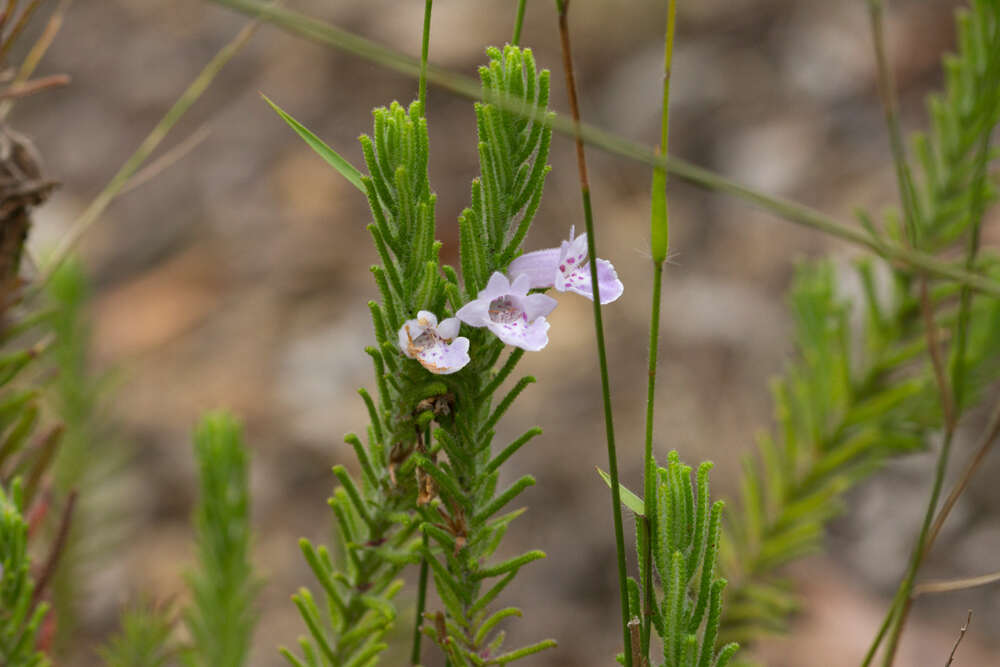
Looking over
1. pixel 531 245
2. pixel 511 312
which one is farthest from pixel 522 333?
pixel 531 245

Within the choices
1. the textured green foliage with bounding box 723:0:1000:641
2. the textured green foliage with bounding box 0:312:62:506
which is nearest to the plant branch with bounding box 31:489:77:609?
the textured green foliage with bounding box 0:312:62:506

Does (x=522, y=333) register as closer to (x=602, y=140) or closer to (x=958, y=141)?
(x=602, y=140)

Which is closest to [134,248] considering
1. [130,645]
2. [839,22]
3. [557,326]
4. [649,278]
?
[557,326]

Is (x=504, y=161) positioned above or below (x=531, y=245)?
below

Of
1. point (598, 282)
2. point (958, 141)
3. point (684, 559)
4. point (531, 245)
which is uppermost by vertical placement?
point (531, 245)

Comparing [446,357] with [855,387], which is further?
[855,387]

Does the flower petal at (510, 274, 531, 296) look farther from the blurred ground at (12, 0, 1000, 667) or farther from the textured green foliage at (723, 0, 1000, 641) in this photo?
the blurred ground at (12, 0, 1000, 667)

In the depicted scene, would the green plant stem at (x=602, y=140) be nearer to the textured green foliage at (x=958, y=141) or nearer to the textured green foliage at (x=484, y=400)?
the textured green foliage at (x=484, y=400)

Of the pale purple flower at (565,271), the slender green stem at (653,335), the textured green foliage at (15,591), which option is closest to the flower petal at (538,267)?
the pale purple flower at (565,271)
